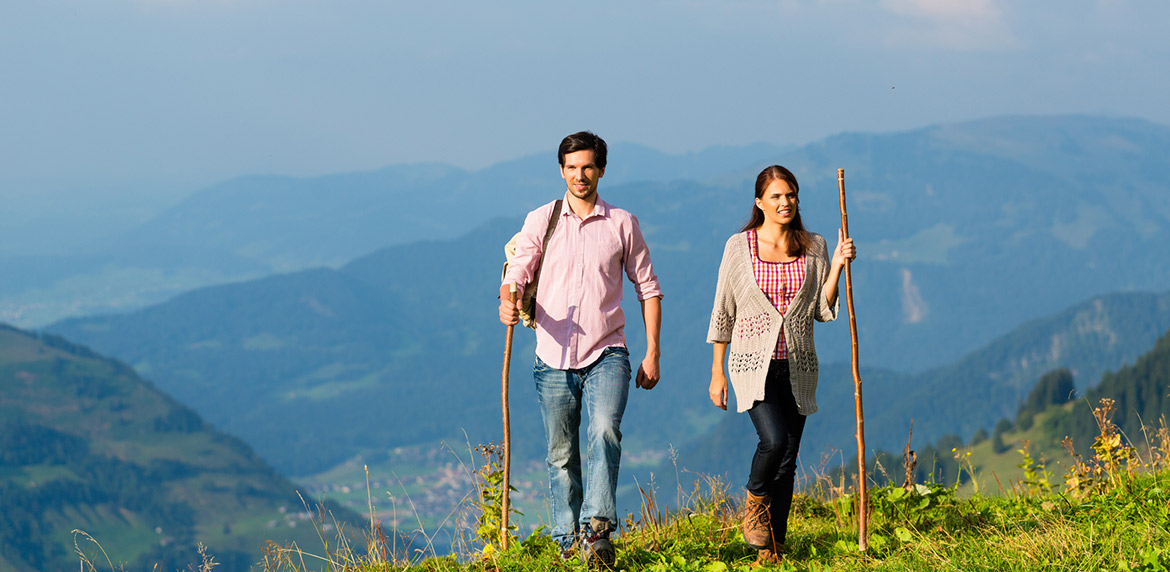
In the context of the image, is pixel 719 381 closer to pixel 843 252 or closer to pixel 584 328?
pixel 584 328

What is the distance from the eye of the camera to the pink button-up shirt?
226 inches

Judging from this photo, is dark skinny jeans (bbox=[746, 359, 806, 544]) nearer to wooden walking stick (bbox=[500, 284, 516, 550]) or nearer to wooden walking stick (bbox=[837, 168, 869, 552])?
wooden walking stick (bbox=[837, 168, 869, 552])

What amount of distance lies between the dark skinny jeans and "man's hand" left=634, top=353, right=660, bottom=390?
1.80 ft

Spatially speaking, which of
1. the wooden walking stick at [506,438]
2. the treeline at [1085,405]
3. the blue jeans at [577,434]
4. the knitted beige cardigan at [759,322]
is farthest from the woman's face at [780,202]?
the treeline at [1085,405]

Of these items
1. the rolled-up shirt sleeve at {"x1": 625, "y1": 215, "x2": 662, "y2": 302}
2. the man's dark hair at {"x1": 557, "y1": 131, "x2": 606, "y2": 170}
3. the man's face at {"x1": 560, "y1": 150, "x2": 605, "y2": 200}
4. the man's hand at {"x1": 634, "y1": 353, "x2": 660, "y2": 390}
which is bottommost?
the man's hand at {"x1": 634, "y1": 353, "x2": 660, "y2": 390}

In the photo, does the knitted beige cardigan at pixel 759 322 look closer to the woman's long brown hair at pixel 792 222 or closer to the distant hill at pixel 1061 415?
the woman's long brown hair at pixel 792 222

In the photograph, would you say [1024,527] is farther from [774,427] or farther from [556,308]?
[556,308]

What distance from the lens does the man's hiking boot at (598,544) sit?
5.65 m

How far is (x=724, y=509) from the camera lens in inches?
289

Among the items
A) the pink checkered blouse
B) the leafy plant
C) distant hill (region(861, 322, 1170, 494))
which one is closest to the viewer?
the pink checkered blouse

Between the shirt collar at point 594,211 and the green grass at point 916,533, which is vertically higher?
the shirt collar at point 594,211

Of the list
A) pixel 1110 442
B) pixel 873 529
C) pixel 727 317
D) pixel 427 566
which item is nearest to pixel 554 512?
pixel 427 566

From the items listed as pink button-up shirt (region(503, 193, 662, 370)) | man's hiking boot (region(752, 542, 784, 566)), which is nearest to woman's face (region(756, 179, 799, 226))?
pink button-up shirt (region(503, 193, 662, 370))

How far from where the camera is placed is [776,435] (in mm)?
5516
